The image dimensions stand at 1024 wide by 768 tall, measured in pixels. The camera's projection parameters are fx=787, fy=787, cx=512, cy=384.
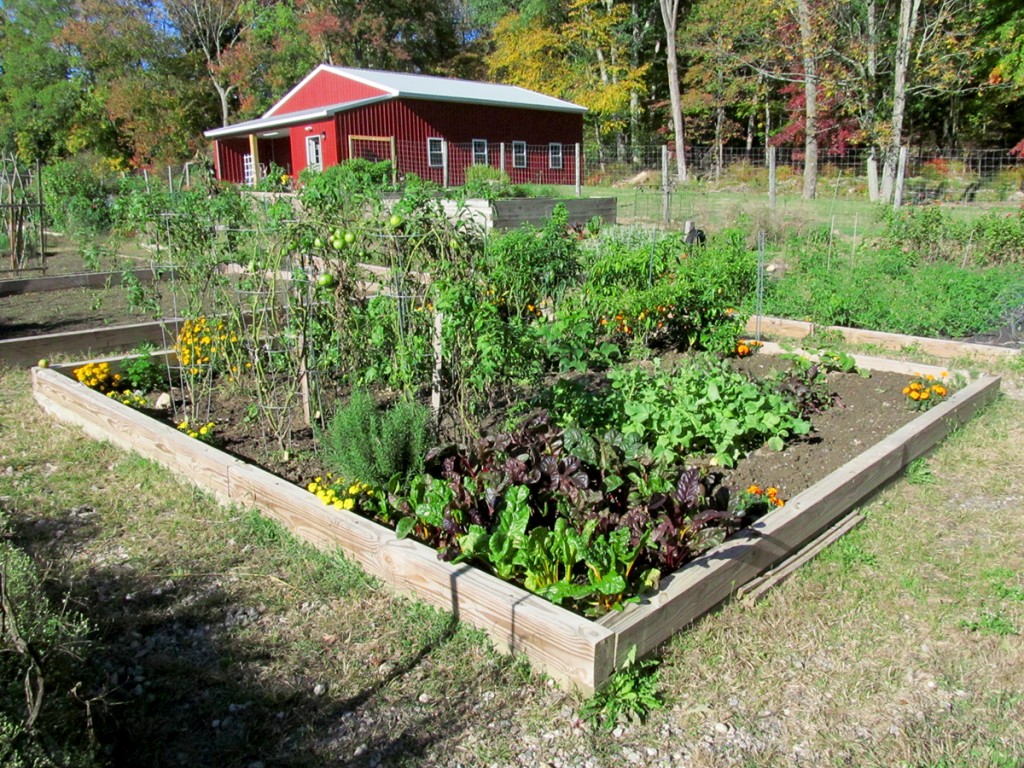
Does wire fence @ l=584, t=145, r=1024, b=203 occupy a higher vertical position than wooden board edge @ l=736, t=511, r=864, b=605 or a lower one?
higher

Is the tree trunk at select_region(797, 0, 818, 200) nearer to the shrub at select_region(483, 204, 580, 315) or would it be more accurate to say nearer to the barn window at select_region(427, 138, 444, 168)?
the barn window at select_region(427, 138, 444, 168)

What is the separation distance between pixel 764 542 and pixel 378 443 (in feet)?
5.66

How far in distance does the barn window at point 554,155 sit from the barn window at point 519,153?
123cm

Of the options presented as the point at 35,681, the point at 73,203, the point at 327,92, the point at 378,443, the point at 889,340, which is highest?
the point at 327,92

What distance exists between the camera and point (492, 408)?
4734 millimetres

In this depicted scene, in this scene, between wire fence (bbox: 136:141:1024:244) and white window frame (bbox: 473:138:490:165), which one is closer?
wire fence (bbox: 136:141:1024:244)

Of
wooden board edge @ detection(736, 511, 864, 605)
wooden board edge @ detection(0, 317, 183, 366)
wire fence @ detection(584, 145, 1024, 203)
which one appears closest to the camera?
wooden board edge @ detection(736, 511, 864, 605)

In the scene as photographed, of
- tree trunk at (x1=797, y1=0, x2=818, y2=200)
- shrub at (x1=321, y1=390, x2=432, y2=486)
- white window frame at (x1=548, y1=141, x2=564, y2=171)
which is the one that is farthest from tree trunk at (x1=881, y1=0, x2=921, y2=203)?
shrub at (x1=321, y1=390, x2=432, y2=486)

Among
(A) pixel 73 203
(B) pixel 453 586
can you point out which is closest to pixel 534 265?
(B) pixel 453 586

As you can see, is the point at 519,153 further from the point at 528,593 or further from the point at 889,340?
the point at 528,593

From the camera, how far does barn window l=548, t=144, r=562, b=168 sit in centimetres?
2839

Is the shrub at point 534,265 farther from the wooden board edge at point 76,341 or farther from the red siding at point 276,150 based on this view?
the red siding at point 276,150

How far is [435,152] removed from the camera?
2600 centimetres

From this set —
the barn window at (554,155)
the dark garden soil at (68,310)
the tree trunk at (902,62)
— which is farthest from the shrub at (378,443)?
the barn window at (554,155)
